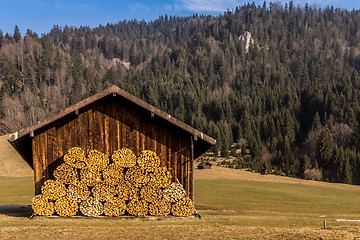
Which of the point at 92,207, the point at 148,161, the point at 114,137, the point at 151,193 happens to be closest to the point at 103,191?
the point at 92,207

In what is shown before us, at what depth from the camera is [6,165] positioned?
102m

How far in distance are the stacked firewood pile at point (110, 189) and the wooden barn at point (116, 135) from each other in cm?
63

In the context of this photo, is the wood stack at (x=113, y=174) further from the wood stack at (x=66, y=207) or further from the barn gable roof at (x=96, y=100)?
the barn gable roof at (x=96, y=100)

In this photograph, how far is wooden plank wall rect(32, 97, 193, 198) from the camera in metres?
22.1

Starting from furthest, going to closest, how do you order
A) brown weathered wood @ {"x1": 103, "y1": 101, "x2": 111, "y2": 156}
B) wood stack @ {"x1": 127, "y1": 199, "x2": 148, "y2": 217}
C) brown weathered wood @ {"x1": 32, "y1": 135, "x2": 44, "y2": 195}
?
brown weathered wood @ {"x1": 103, "y1": 101, "x2": 111, "y2": 156}, brown weathered wood @ {"x1": 32, "y1": 135, "x2": 44, "y2": 195}, wood stack @ {"x1": 127, "y1": 199, "x2": 148, "y2": 217}

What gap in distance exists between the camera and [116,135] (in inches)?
888

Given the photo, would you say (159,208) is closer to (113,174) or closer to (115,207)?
(115,207)

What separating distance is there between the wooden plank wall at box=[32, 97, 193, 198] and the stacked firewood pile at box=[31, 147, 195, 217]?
603 millimetres

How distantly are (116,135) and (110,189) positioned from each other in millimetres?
3097

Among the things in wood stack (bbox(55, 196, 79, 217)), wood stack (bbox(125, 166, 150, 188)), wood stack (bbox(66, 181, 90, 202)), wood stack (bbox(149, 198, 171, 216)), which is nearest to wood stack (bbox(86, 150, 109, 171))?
wood stack (bbox(66, 181, 90, 202))

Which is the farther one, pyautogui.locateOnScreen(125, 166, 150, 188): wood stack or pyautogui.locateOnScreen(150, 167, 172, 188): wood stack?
pyautogui.locateOnScreen(150, 167, 172, 188): wood stack

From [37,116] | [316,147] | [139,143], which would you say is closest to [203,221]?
[139,143]

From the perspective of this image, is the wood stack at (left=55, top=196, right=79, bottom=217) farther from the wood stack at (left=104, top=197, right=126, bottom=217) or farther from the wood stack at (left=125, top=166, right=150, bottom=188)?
the wood stack at (left=125, top=166, right=150, bottom=188)

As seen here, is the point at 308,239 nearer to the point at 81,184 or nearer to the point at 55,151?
the point at 81,184
